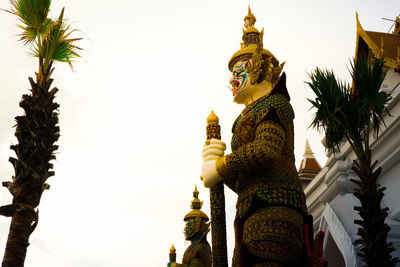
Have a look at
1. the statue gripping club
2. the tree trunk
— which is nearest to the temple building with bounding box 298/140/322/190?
the statue gripping club

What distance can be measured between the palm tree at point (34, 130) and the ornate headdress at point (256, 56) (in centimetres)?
255

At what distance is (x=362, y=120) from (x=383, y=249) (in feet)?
5.15

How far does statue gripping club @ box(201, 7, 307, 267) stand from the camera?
464 cm

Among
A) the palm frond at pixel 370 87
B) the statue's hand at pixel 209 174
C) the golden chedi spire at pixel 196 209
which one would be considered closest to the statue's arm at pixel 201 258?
the golden chedi spire at pixel 196 209

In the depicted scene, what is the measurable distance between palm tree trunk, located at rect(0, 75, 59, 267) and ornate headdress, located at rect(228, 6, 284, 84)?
260 cm

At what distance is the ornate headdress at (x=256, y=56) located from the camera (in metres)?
5.91

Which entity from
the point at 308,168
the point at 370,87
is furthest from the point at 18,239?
the point at 308,168

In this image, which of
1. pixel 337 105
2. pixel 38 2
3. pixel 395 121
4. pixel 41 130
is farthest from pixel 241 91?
pixel 38 2

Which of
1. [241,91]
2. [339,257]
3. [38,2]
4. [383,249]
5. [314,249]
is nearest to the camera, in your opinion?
[314,249]

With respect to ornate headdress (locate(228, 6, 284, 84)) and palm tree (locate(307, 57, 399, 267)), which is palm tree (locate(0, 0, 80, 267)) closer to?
ornate headdress (locate(228, 6, 284, 84))

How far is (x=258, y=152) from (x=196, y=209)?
17.4ft

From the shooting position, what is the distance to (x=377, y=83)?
18.5 feet

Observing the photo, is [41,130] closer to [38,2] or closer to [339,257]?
[38,2]

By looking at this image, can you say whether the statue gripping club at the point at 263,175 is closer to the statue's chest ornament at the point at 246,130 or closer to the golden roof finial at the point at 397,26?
the statue's chest ornament at the point at 246,130
